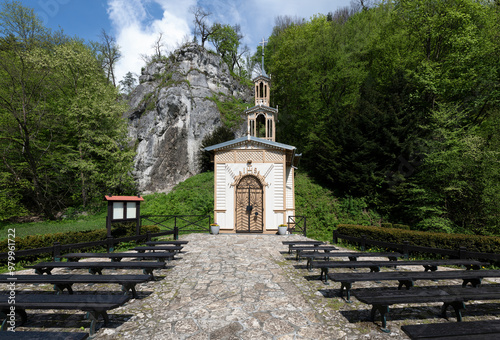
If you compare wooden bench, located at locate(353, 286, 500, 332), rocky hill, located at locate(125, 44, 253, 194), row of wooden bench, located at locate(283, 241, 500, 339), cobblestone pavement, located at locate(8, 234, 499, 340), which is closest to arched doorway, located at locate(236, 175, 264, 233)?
cobblestone pavement, located at locate(8, 234, 499, 340)

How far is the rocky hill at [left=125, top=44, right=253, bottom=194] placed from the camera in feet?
88.5

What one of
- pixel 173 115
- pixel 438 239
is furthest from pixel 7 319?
pixel 173 115

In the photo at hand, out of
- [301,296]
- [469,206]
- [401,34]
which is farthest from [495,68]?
[301,296]

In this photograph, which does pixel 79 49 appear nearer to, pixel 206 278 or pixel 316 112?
pixel 316 112

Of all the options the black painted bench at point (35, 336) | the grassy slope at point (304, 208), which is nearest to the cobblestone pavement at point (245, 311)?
the black painted bench at point (35, 336)

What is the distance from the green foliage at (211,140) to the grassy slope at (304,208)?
239 inches

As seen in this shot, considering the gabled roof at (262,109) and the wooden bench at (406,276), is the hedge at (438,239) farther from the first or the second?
the gabled roof at (262,109)

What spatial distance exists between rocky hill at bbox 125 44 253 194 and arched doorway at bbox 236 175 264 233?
621 inches

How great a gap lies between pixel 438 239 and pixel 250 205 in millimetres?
8867

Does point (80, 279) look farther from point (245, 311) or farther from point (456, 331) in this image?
point (456, 331)

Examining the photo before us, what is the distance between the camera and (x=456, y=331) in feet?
8.07

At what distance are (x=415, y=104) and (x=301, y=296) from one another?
2043cm

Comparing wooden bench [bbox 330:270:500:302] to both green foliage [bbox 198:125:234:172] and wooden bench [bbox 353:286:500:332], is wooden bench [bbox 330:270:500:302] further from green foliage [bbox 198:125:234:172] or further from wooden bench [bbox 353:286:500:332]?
green foliage [bbox 198:125:234:172]

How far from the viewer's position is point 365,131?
19.4 meters
